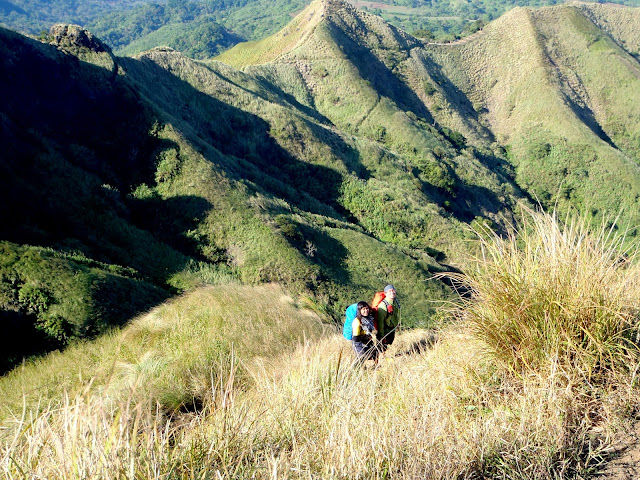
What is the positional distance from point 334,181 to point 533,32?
211 ft

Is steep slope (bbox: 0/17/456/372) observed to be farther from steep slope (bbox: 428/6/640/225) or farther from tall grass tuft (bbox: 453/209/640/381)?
steep slope (bbox: 428/6/640/225)

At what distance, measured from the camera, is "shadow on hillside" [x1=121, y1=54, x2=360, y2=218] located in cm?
3416

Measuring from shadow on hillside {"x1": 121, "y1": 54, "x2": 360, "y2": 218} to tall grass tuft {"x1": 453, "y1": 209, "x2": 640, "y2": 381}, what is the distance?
28018mm

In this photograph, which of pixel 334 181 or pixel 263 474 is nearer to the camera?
pixel 263 474

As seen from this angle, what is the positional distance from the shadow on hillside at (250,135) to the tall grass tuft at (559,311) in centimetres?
2802

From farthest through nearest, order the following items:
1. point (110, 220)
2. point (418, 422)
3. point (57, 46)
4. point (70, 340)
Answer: point (57, 46), point (110, 220), point (70, 340), point (418, 422)

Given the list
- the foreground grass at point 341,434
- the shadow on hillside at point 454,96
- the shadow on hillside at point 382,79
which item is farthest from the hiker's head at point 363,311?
the shadow on hillside at point 454,96

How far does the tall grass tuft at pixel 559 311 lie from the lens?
3730mm

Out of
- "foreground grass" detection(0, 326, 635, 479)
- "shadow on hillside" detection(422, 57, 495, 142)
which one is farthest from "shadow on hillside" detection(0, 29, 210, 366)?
"shadow on hillside" detection(422, 57, 495, 142)

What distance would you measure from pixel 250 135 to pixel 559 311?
35916 millimetres

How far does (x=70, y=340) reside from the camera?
8602 mm

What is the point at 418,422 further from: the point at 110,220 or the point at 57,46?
the point at 57,46

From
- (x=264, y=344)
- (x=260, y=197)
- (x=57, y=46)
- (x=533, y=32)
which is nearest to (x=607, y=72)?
(x=533, y=32)

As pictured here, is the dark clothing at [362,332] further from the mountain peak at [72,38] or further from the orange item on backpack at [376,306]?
the mountain peak at [72,38]
